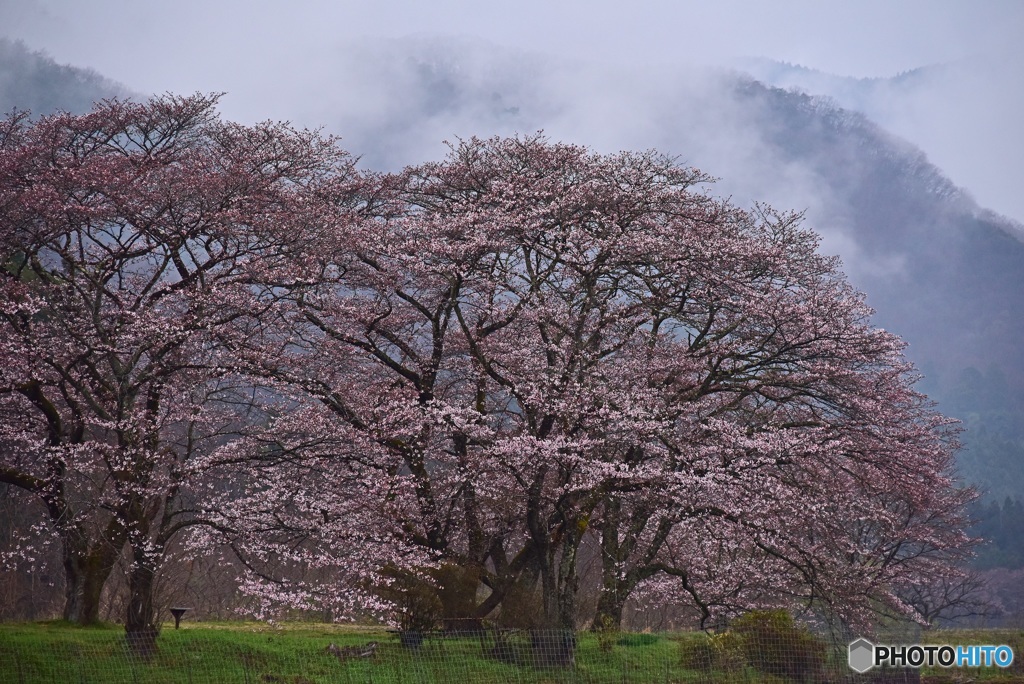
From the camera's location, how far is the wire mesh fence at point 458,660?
11922 mm

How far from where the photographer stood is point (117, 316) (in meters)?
15.7

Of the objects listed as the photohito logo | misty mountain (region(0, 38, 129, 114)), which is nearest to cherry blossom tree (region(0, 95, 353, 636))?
the photohito logo

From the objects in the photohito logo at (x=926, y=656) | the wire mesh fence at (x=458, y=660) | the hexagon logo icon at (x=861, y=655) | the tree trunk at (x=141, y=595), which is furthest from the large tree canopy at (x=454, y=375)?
the hexagon logo icon at (x=861, y=655)

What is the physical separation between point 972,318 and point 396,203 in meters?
159

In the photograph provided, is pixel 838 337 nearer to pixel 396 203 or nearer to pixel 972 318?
pixel 396 203

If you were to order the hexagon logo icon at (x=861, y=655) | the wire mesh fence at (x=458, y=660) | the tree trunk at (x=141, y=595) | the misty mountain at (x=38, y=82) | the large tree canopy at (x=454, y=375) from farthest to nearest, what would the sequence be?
the misty mountain at (x=38, y=82) → the large tree canopy at (x=454, y=375) → the tree trunk at (x=141, y=595) → the hexagon logo icon at (x=861, y=655) → the wire mesh fence at (x=458, y=660)

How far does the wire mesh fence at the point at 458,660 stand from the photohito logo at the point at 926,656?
13 cm

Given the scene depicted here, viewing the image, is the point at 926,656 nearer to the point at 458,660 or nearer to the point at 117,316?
the point at 458,660

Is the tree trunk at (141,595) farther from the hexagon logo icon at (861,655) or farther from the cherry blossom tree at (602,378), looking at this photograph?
the hexagon logo icon at (861,655)

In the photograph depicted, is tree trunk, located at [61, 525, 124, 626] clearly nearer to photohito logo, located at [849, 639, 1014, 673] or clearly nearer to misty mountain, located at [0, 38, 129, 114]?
photohito logo, located at [849, 639, 1014, 673]

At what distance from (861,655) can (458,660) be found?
237 inches

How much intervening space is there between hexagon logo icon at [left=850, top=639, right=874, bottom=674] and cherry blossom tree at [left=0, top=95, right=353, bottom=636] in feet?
34.8

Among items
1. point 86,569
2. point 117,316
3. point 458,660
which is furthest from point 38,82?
point 458,660

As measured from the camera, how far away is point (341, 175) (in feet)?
69.6
